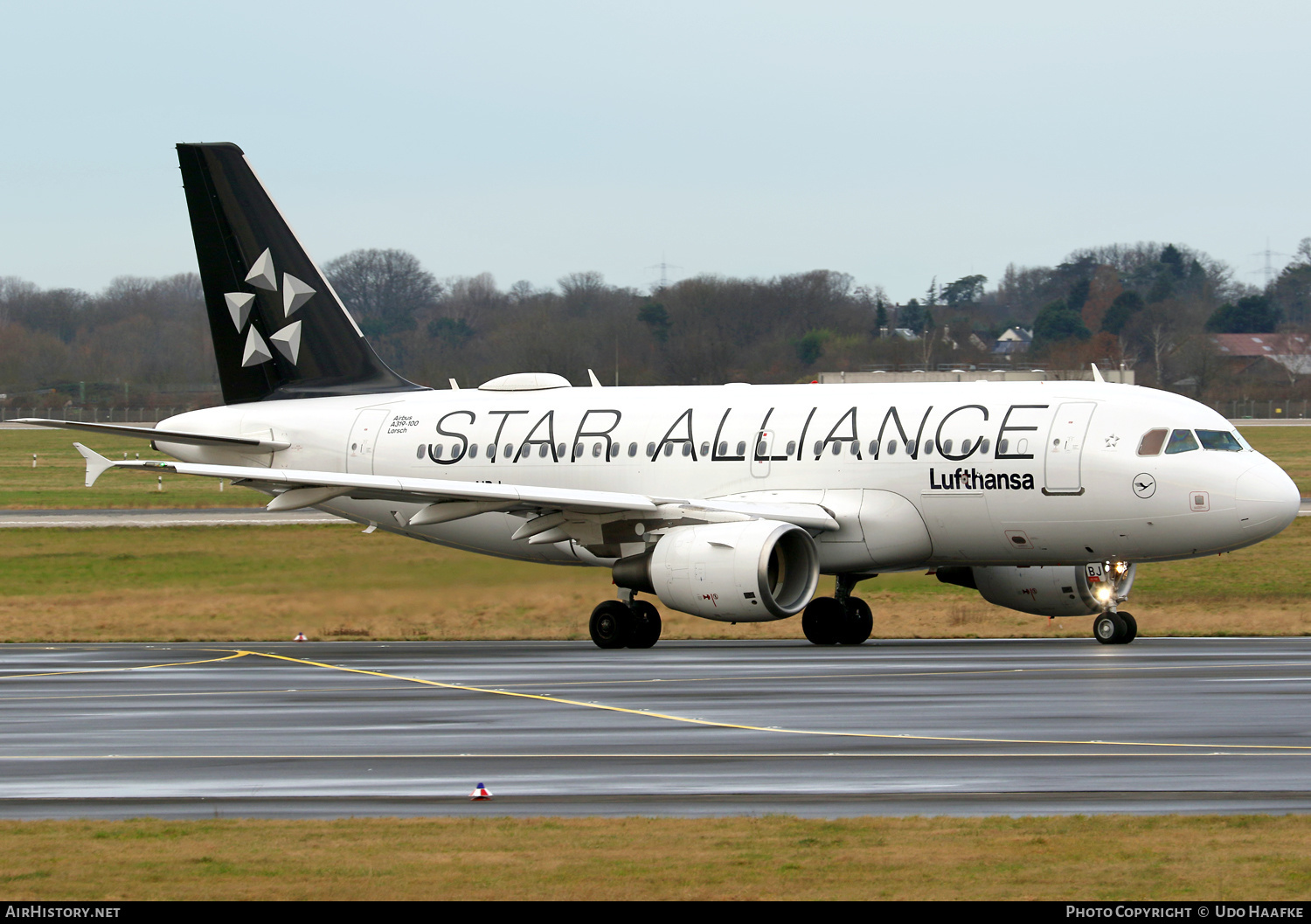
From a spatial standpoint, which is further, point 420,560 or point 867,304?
point 867,304

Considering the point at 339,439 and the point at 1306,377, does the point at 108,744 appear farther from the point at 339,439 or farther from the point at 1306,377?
the point at 1306,377

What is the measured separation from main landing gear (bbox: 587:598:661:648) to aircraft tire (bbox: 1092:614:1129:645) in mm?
7083

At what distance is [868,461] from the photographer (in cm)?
3014

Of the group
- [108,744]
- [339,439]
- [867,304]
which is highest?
[867,304]

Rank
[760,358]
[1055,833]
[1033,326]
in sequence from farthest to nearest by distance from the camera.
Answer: [1033,326] < [760,358] < [1055,833]

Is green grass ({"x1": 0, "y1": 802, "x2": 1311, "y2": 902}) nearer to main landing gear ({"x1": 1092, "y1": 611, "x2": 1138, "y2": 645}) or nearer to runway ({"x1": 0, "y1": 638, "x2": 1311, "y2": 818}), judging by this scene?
runway ({"x1": 0, "y1": 638, "x2": 1311, "y2": 818})

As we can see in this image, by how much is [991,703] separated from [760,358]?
174ft

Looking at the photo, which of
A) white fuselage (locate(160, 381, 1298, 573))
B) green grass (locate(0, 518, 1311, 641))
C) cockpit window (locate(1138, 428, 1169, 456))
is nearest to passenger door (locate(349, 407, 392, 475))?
white fuselage (locate(160, 381, 1298, 573))

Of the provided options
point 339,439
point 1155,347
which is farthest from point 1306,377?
point 339,439

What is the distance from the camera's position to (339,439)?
35500 mm

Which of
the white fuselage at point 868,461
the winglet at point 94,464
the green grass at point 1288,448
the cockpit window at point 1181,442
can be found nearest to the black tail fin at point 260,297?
the white fuselage at point 868,461

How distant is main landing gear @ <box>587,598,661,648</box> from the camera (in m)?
30.4

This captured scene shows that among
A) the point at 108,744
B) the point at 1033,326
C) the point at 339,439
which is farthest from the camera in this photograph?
the point at 1033,326

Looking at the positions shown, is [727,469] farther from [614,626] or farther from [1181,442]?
[1181,442]
